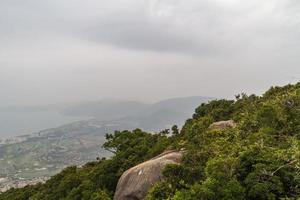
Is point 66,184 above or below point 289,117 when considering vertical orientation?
below

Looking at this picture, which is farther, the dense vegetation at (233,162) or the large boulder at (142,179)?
the large boulder at (142,179)

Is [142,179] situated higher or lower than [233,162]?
lower

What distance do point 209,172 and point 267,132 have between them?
8.69m

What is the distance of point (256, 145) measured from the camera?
87.9 feet

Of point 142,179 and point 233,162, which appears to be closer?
point 233,162

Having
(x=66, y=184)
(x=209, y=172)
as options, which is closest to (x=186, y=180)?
(x=209, y=172)

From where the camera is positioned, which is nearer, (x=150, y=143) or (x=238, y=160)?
(x=238, y=160)

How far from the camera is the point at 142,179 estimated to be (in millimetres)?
31172

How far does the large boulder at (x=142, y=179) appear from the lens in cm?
3062

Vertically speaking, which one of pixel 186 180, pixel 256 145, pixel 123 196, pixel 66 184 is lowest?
pixel 66 184

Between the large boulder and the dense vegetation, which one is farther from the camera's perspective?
the large boulder

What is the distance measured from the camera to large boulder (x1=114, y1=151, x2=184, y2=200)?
30.6 metres

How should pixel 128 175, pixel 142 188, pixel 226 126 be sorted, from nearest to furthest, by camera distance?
pixel 142 188, pixel 128 175, pixel 226 126

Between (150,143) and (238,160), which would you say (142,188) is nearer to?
(238,160)
